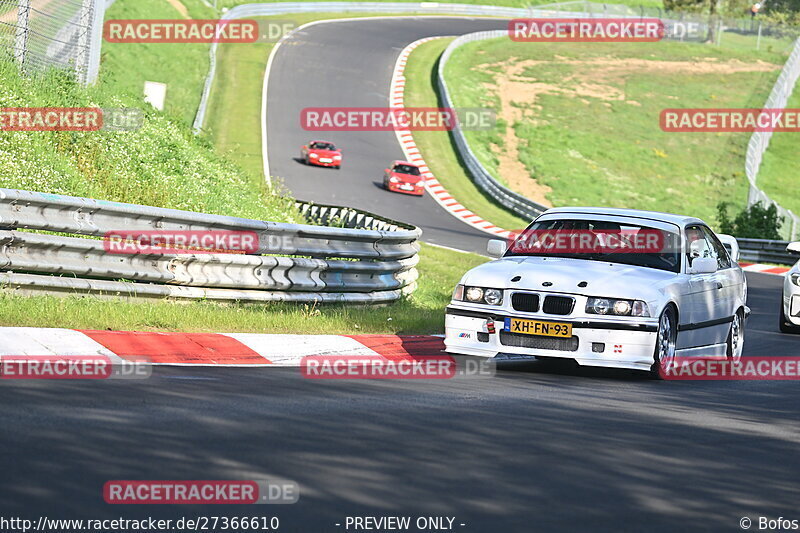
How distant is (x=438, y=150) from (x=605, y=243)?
37.8m

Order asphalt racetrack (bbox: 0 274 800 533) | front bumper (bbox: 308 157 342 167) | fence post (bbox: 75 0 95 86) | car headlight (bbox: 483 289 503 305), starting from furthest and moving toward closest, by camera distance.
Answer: front bumper (bbox: 308 157 342 167)
fence post (bbox: 75 0 95 86)
car headlight (bbox: 483 289 503 305)
asphalt racetrack (bbox: 0 274 800 533)

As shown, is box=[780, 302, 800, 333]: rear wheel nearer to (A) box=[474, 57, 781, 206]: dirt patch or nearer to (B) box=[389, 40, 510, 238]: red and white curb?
(B) box=[389, 40, 510, 238]: red and white curb

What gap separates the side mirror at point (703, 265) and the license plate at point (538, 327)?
5.97 ft

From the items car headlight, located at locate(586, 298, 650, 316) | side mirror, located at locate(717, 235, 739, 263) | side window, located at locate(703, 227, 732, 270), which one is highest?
side window, located at locate(703, 227, 732, 270)

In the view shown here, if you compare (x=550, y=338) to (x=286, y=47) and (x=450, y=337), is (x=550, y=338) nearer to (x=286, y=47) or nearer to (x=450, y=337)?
(x=450, y=337)

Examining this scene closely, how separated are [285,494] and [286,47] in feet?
Answer: 194

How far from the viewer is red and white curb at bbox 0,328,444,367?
9430 mm

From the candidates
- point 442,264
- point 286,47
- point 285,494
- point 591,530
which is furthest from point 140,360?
point 286,47

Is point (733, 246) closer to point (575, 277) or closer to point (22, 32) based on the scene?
point (575, 277)

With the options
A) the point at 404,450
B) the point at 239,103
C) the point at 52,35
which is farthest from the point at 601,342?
the point at 239,103

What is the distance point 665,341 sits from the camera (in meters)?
11.2

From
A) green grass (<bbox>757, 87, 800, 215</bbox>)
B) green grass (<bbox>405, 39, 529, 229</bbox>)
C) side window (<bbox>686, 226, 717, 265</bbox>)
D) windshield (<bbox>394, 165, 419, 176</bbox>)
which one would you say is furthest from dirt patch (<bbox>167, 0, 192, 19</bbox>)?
side window (<bbox>686, 226, 717, 265</bbox>)

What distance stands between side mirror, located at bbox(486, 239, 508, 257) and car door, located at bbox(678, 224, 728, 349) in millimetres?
1827

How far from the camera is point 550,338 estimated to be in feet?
35.6
